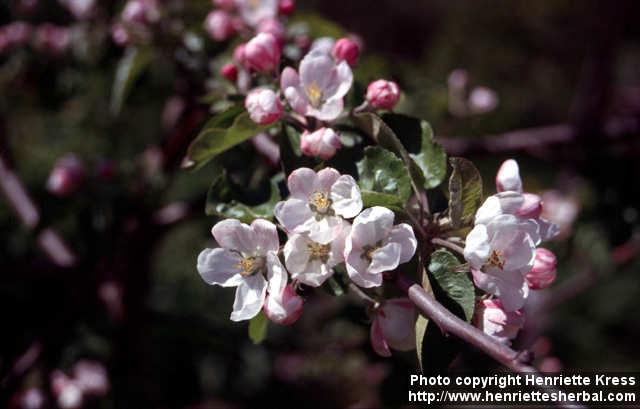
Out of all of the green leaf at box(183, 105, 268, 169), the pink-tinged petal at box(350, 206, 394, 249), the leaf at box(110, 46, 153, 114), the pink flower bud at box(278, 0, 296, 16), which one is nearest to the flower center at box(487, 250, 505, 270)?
the pink-tinged petal at box(350, 206, 394, 249)

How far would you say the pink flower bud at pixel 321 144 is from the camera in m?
0.70

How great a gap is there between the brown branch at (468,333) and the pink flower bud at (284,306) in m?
0.12

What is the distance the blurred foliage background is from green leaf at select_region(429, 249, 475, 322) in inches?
3.4

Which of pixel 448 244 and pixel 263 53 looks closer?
pixel 448 244

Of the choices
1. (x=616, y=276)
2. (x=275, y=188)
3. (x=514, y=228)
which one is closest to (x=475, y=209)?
(x=514, y=228)

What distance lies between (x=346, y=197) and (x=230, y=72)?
13.3 inches

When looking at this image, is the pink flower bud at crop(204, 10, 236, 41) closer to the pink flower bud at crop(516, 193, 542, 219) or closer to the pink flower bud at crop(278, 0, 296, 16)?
the pink flower bud at crop(278, 0, 296, 16)

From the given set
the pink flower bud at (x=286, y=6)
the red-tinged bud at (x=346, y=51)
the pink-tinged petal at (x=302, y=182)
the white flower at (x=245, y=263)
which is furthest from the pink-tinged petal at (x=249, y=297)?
the pink flower bud at (x=286, y=6)

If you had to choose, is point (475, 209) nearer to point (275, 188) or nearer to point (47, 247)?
point (275, 188)

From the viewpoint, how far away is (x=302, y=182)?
0.66 m

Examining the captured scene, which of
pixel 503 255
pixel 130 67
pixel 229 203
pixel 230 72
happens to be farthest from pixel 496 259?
pixel 130 67

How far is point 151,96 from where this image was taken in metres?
1.68

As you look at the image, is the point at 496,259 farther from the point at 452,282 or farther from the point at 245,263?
the point at 245,263

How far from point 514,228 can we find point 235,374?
1940 millimetres
